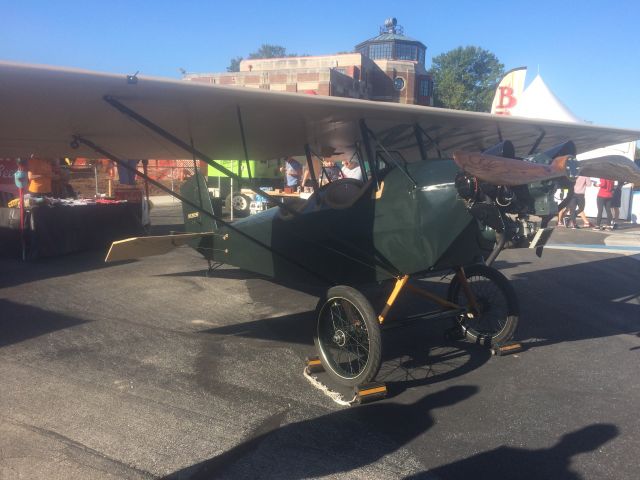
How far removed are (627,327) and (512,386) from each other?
2573 mm

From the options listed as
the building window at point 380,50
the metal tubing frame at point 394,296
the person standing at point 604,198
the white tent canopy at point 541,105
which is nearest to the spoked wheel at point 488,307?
the metal tubing frame at point 394,296

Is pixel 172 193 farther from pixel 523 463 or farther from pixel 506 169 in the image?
pixel 523 463

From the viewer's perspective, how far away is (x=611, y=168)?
14.6 feet

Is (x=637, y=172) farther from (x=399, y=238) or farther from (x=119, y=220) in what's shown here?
(x=119, y=220)

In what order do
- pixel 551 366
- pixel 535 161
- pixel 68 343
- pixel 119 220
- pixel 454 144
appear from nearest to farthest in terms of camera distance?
pixel 535 161, pixel 551 366, pixel 68 343, pixel 454 144, pixel 119 220

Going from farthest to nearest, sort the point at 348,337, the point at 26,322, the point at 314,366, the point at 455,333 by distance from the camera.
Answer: the point at 26,322 < the point at 455,333 < the point at 314,366 < the point at 348,337

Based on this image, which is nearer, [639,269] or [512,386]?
[512,386]

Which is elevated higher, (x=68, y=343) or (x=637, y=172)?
(x=637, y=172)

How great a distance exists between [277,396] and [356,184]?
7.06 feet

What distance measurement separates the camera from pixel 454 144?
6.13m

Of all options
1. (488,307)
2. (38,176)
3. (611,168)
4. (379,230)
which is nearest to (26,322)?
(379,230)

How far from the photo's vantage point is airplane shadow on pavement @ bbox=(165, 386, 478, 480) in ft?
8.70

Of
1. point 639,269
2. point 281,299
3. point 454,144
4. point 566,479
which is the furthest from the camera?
point 639,269

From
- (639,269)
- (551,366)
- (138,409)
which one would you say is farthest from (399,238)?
(639,269)
